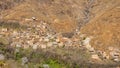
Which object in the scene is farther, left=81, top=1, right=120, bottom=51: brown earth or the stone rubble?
left=81, top=1, right=120, bottom=51: brown earth

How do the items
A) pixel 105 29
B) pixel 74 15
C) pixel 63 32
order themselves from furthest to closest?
pixel 74 15
pixel 63 32
pixel 105 29

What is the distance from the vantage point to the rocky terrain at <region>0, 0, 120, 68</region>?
293 feet

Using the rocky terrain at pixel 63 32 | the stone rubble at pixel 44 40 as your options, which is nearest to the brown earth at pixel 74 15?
the rocky terrain at pixel 63 32

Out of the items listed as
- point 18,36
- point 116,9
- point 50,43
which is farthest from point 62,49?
point 116,9

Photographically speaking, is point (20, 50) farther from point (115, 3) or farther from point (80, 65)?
point (115, 3)

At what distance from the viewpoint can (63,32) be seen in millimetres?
125438

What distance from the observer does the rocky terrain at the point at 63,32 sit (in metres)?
89.4

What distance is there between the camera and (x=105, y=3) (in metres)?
138

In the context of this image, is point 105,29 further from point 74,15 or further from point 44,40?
point 44,40

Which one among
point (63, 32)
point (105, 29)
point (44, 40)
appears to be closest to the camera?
point (44, 40)

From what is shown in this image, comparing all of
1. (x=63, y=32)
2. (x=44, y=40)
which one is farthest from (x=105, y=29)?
(x=44, y=40)

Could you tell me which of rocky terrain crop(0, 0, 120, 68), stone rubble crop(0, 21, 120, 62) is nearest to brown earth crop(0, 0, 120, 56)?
rocky terrain crop(0, 0, 120, 68)

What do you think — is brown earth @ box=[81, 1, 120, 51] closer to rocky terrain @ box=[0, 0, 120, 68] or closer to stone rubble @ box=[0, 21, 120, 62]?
rocky terrain @ box=[0, 0, 120, 68]

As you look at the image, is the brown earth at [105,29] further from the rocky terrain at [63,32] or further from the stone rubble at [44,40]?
the stone rubble at [44,40]
